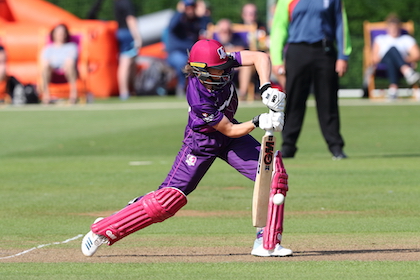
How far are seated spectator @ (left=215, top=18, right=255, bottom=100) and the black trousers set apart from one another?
8.47 metres

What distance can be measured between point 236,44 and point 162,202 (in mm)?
14707

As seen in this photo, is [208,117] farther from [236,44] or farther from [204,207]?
[236,44]

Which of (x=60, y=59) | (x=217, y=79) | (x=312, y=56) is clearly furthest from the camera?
(x=60, y=59)

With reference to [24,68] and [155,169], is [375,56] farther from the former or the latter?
[155,169]

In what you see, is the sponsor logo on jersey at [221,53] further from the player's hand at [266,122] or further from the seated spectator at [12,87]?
the seated spectator at [12,87]

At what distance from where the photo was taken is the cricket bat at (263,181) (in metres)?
5.35

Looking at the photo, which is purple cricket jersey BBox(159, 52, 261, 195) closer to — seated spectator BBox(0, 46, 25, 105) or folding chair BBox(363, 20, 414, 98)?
folding chair BBox(363, 20, 414, 98)

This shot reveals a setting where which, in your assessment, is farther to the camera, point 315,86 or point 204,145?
point 315,86

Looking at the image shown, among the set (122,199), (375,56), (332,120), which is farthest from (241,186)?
(375,56)

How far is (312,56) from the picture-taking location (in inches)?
404

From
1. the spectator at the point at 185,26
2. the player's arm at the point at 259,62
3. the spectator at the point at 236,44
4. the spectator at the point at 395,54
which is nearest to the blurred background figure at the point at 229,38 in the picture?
the spectator at the point at 236,44

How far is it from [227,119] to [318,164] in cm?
494

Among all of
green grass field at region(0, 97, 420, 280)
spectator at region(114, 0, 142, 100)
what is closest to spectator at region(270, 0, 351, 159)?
green grass field at region(0, 97, 420, 280)

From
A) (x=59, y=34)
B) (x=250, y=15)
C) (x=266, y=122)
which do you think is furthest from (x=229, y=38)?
(x=266, y=122)
